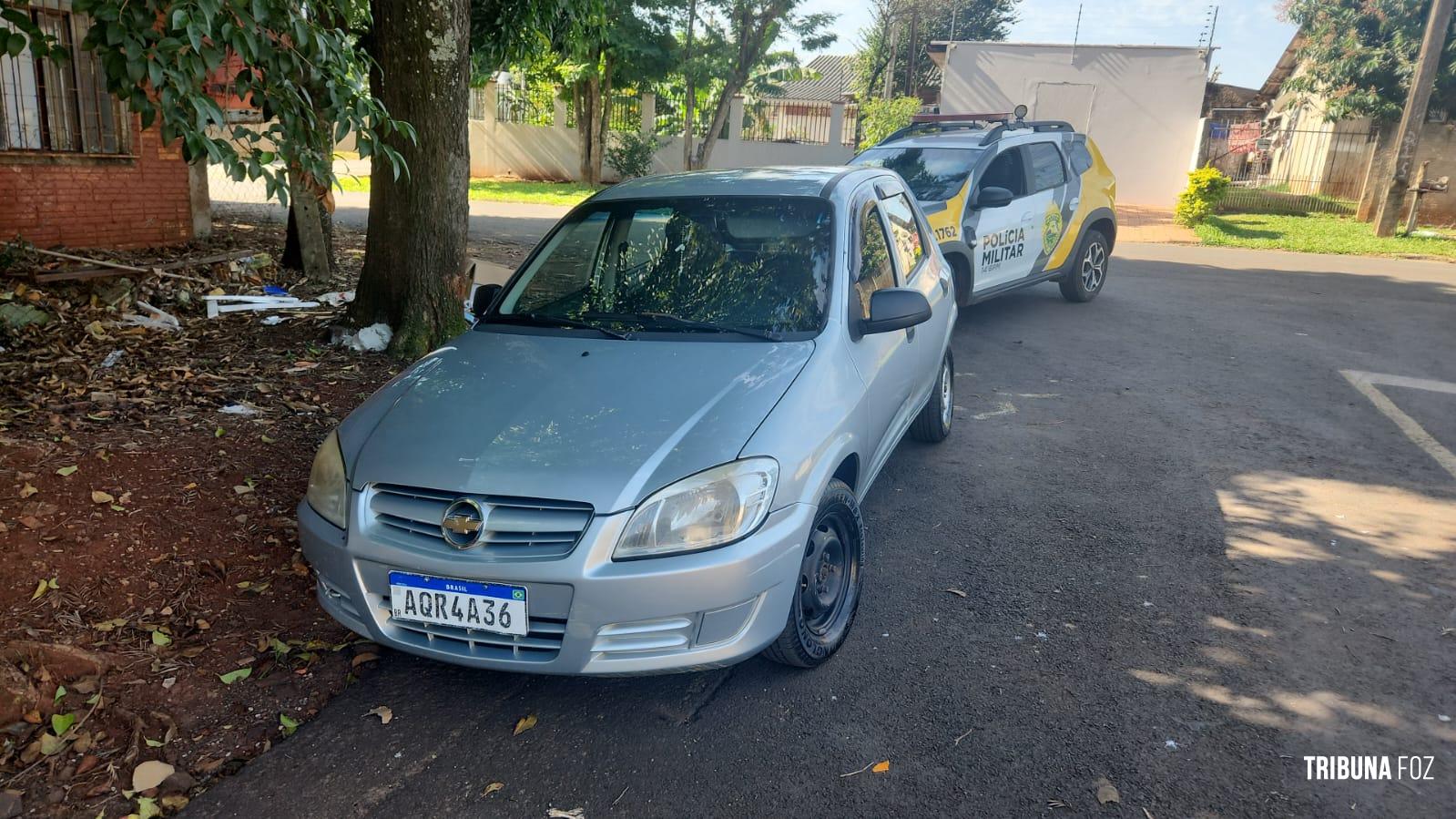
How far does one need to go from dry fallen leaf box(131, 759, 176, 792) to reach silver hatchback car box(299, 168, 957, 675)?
65 centimetres

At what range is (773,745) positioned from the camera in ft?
10.2

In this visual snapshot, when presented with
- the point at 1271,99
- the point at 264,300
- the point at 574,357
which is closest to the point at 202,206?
the point at 264,300

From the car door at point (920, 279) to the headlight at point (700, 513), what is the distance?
188cm

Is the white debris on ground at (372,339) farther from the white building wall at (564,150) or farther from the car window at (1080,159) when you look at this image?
the white building wall at (564,150)

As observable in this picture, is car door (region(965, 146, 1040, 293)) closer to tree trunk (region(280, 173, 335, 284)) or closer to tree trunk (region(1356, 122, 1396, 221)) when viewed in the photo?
tree trunk (region(280, 173, 335, 284))

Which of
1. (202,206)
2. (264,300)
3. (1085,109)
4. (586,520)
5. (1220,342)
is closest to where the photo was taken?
→ (586,520)

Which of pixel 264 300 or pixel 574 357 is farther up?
pixel 574 357

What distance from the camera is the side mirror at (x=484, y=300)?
14.9 feet

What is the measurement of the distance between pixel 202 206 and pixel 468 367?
9.56m

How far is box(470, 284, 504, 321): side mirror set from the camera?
454 centimetres

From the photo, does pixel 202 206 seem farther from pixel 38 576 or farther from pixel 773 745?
pixel 773 745

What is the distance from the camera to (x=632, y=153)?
27.6 m

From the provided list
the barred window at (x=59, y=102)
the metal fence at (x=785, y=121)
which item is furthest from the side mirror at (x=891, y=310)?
the metal fence at (x=785, y=121)

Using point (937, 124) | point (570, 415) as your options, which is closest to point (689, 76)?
point (937, 124)
